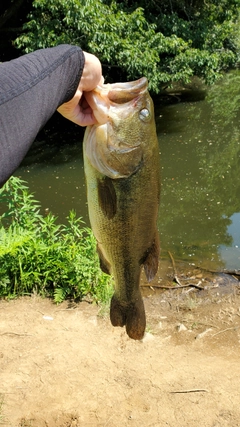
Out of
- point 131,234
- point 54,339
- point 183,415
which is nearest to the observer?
point 131,234

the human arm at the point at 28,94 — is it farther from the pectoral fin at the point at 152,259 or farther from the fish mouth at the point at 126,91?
the pectoral fin at the point at 152,259

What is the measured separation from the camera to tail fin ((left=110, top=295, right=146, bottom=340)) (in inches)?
93.8

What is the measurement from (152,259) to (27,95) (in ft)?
3.69

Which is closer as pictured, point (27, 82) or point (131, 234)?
Answer: point (27, 82)

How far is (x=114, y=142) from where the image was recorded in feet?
6.49

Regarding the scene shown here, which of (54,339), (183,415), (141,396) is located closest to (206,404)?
(183,415)

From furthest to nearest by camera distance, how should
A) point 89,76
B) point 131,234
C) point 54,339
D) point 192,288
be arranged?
point 192,288 → point 54,339 → point 131,234 → point 89,76

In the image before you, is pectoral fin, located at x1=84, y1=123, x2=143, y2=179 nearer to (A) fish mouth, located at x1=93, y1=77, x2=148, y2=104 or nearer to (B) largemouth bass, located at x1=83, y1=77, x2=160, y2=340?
(B) largemouth bass, located at x1=83, y1=77, x2=160, y2=340

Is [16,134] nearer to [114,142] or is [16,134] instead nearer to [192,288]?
[114,142]

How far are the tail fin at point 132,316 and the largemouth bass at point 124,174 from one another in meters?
0.22

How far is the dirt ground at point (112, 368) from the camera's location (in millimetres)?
3742

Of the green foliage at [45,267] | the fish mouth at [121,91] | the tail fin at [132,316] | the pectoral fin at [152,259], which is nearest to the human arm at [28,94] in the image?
the fish mouth at [121,91]

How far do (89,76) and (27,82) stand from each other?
40cm

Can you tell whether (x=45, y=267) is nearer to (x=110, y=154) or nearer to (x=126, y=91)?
(x=110, y=154)
